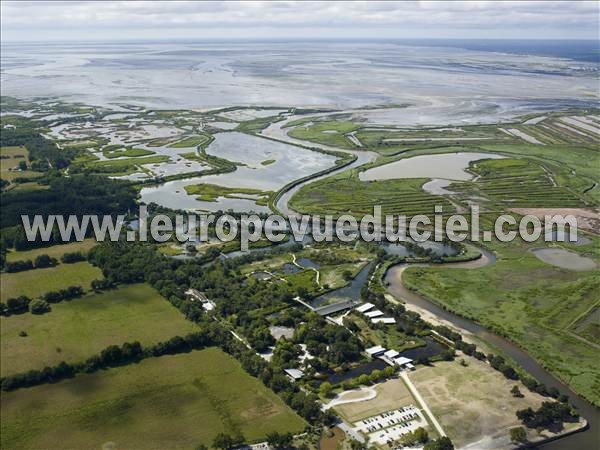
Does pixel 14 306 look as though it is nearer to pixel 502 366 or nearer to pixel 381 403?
pixel 381 403

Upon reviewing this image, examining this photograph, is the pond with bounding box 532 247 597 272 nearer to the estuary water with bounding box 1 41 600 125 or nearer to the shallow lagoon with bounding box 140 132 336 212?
the shallow lagoon with bounding box 140 132 336 212

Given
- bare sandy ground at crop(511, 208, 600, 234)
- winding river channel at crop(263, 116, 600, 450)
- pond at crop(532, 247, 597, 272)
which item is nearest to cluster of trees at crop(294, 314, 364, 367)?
winding river channel at crop(263, 116, 600, 450)

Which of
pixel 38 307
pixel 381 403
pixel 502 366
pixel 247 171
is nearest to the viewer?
pixel 381 403

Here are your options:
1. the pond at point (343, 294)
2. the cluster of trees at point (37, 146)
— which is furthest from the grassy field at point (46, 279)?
the cluster of trees at point (37, 146)

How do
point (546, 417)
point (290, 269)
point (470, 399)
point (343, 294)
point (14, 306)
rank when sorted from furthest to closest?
point (290, 269) → point (343, 294) → point (14, 306) → point (470, 399) → point (546, 417)

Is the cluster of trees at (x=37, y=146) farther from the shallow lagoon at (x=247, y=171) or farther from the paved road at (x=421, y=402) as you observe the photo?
→ the paved road at (x=421, y=402)

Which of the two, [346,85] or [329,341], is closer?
[329,341]

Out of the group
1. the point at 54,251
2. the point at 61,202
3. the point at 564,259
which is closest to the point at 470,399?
the point at 564,259
